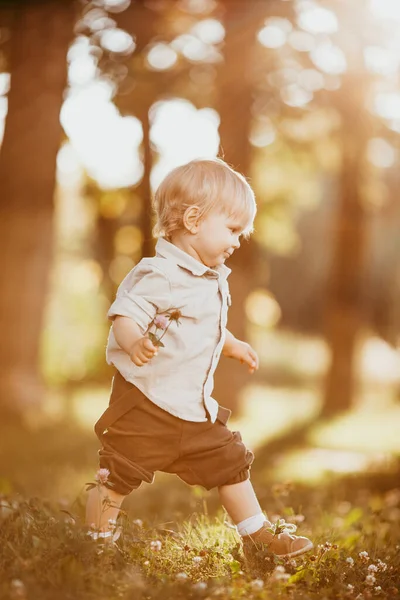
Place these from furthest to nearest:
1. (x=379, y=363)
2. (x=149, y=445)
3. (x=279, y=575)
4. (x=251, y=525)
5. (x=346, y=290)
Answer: (x=379, y=363), (x=346, y=290), (x=251, y=525), (x=149, y=445), (x=279, y=575)

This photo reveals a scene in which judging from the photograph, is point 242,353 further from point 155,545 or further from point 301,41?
point 301,41

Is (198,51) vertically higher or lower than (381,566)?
higher

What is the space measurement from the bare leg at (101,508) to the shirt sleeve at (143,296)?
0.78 metres

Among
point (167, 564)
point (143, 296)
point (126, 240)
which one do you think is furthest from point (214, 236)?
point (126, 240)

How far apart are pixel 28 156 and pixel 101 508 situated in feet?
25.3

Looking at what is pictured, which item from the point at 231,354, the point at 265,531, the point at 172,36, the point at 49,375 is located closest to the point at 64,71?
the point at 172,36

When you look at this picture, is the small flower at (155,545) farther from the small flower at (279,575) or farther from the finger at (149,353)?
the finger at (149,353)

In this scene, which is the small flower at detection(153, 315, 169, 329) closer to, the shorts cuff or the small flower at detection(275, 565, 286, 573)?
the shorts cuff

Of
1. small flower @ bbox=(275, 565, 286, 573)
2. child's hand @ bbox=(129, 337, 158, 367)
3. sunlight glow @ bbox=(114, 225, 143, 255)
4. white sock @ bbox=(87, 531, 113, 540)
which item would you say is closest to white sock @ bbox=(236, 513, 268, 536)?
small flower @ bbox=(275, 565, 286, 573)

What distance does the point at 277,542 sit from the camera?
13.3ft

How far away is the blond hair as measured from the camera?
4172mm

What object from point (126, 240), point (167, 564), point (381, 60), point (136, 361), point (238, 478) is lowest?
point (167, 564)

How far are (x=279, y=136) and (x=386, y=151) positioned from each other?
189cm

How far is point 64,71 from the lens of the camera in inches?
436
